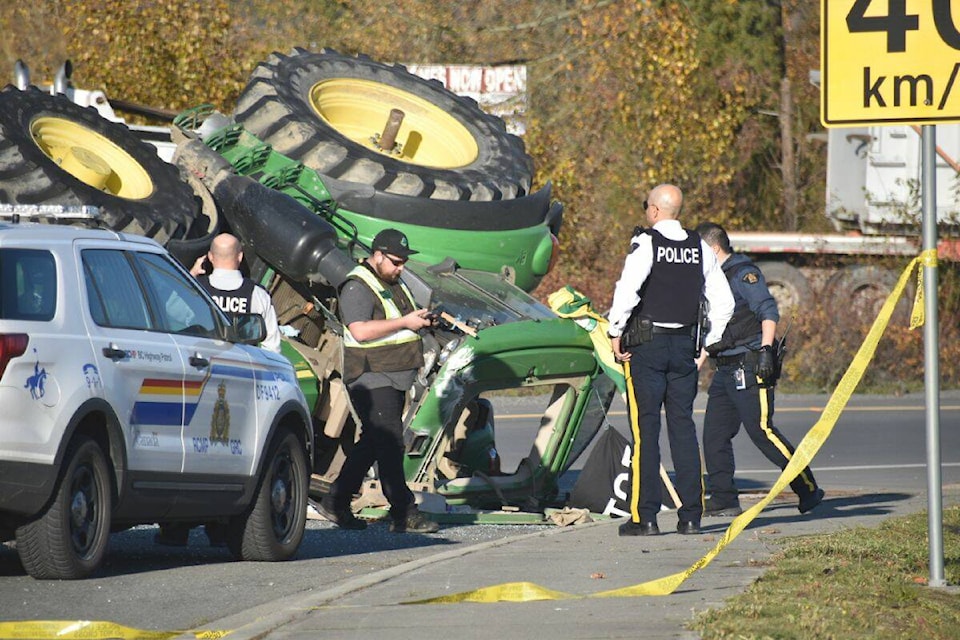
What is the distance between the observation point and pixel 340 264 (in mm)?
11852

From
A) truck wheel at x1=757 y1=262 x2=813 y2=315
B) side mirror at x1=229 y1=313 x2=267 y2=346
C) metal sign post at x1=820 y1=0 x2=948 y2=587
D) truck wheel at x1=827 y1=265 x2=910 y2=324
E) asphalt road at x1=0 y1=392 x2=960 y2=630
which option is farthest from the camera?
truck wheel at x1=757 y1=262 x2=813 y2=315

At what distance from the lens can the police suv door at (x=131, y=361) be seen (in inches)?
312

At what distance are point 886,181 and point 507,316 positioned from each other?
13.7 m

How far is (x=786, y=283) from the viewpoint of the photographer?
25.3 meters

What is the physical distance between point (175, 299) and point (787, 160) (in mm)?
22739

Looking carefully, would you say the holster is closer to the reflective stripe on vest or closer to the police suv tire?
the reflective stripe on vest

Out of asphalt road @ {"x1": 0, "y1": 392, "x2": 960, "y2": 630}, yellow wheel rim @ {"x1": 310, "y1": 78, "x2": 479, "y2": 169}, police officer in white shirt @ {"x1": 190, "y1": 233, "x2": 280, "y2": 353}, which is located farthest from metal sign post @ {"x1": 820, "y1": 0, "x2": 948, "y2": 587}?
yellow wheel rim @ {"x1": 310, "y1": 78, "x2": 479, "y2": 169}

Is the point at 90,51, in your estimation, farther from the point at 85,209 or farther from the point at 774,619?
the point at 774,619

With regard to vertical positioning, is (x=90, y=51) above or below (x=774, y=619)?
above

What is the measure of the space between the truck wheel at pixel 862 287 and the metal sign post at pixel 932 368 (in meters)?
16.7

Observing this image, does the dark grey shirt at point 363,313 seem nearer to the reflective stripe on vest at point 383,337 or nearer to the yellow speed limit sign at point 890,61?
the reflective stripe on vest at point 383,337

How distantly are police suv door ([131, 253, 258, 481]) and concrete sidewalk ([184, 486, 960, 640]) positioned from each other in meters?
1.05

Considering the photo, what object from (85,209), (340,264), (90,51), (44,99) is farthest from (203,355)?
(90,51)

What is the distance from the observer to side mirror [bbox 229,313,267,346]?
9008 millimetres
